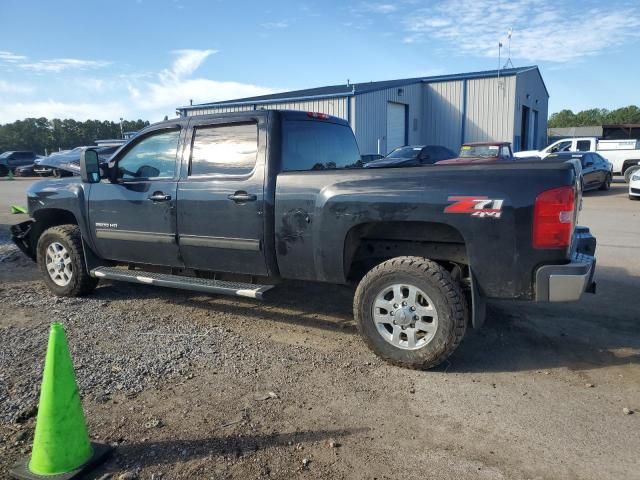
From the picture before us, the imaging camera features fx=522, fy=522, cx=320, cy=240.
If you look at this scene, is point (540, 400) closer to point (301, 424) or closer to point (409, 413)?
point (409, 413)

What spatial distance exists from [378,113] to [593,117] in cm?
10256

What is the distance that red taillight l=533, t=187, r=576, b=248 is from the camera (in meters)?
3.52

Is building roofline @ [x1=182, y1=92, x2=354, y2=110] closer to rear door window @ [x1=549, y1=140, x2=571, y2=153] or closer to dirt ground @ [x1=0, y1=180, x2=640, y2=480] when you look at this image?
rear door window @ [x1=549, y1=140, x2=571, y2=153]

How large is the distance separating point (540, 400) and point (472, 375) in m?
0.55

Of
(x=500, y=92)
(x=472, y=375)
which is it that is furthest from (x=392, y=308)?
(x=500, y=92)

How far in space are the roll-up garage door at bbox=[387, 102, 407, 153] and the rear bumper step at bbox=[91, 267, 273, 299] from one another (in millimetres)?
24814

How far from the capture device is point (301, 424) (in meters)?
3.26

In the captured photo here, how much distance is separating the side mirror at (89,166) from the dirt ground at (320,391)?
1.39 metres

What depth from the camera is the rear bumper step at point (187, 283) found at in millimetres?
4625

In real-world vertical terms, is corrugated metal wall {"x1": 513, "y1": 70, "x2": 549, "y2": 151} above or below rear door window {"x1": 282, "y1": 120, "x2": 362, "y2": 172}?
above

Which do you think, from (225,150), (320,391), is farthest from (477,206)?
(225,150)

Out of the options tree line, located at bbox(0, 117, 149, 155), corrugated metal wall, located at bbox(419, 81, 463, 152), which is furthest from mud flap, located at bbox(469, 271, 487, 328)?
tree line, located at bbox(0, 117, 149, 155)

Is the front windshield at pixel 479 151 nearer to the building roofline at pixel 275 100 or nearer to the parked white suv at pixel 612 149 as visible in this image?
the parked white suv at pixel 612 149

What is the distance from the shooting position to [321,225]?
4.25m
